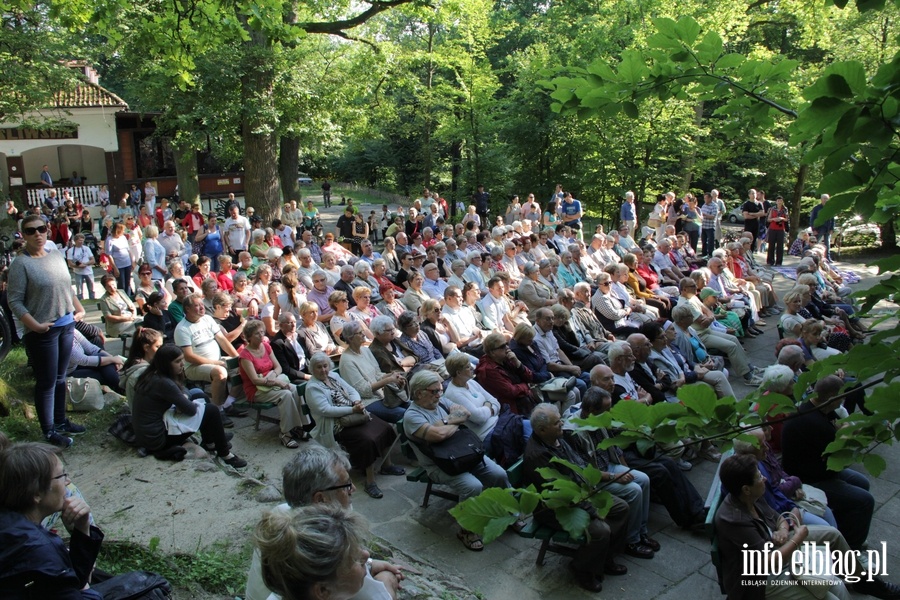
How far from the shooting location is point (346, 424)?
18.6 ft

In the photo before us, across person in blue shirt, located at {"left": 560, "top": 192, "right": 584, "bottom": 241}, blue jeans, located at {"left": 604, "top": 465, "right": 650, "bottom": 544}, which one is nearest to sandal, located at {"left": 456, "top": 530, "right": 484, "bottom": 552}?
blue jeans, located at {"left": 604, "top": 465, "right": 650, "bottom": 544}

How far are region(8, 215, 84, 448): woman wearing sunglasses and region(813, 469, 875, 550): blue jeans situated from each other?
5.63 metres

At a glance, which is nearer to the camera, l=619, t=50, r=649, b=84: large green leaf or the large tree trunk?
l=619, t=50, r=649, b=84: large green leaf

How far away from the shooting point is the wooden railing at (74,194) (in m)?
Result: 24.3

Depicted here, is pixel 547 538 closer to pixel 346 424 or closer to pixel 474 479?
pixel 474 479

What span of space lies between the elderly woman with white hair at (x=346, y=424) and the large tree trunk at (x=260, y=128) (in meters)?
9.44

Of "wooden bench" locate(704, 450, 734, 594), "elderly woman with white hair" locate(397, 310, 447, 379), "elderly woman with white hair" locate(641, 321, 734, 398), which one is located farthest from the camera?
"elderly woman with white hair" locate(397, 310, 447, 379)

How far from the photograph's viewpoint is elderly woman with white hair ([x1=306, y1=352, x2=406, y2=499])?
221 inches

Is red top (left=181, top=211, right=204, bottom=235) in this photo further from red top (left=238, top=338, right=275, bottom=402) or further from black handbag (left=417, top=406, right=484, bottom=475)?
black handbag (left=417, top=406, right=484, bottom=475)

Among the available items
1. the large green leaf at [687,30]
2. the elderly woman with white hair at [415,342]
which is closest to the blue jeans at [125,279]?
the elderly woman with white hair at [415,342]

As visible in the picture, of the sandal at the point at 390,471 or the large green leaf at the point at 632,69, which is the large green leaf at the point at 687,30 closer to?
the large green leaf at the point at 632,69

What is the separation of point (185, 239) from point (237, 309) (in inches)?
256

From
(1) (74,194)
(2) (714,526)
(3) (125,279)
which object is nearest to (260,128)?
(3) (125,279)

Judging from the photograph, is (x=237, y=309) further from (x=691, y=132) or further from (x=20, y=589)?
(x=691, y=132)
